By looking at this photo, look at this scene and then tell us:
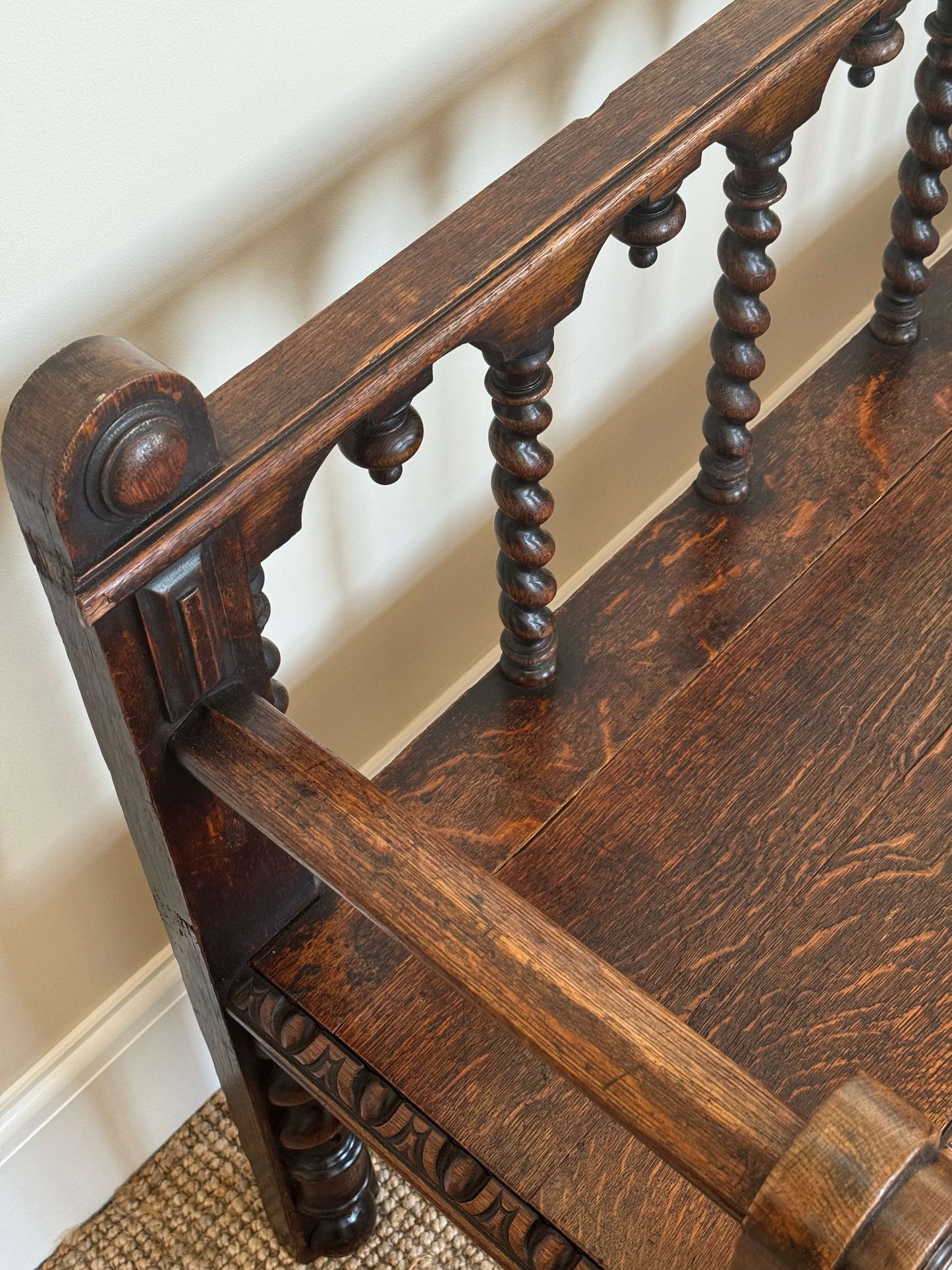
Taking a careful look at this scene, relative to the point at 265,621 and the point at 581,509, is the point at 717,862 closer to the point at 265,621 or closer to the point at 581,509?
the point at 265,621

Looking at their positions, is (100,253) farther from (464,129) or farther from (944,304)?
(944,304)

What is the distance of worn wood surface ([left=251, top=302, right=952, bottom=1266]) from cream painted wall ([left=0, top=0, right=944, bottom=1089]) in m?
0.16

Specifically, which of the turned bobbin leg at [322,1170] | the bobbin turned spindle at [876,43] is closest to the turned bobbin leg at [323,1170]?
the turned bobbin leg at [322,1170]

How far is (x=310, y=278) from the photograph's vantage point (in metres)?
0.81

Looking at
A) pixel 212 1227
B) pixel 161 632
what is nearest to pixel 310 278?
pixel 161 632

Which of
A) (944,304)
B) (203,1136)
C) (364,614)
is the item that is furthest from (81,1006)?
(944,304)

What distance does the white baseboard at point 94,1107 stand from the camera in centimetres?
101

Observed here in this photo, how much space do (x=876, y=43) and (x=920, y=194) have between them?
228mm

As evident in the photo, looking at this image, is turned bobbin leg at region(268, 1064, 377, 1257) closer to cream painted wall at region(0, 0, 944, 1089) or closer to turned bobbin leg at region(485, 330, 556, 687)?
cream painted wall at region(0, 0, 944, 1089)

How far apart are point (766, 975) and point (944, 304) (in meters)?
0.67

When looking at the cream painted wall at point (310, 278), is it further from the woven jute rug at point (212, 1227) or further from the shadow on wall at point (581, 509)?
the woven jute rug at point (212, 1227)

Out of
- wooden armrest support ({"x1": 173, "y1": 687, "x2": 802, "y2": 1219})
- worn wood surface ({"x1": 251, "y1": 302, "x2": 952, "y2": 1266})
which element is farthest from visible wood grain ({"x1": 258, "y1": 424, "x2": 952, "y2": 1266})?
wooden armrest support ({"x1": 173, "y1": 687, "x2": 802, "y2": 1219})

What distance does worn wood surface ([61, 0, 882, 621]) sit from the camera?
59cm

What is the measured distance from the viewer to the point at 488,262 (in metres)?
0.65
